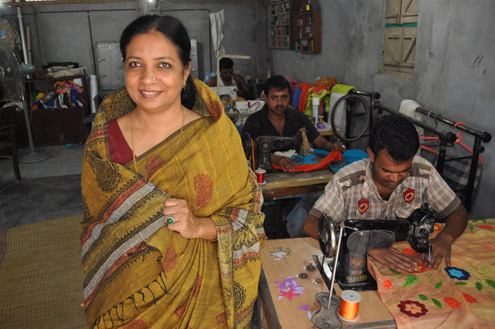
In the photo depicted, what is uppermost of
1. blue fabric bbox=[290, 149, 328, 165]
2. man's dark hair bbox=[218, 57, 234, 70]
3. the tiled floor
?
man's dark hair bbox=[218, 57, 234, 70]

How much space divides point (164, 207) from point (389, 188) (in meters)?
1.13

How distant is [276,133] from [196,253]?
7.60 feet

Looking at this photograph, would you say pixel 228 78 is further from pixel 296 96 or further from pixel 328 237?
pixel 328 237

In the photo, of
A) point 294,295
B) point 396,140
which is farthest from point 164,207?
point 396,140

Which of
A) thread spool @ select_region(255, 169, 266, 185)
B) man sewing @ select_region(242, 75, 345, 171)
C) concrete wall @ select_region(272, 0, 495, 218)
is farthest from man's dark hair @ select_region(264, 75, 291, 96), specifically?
concrete wall @ select_region(272, 0, 495, 218)

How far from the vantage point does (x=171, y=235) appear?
1395 millimetres

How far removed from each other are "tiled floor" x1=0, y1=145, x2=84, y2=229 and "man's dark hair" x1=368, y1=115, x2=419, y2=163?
12.1ft

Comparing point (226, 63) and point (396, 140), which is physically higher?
point (226, 63)

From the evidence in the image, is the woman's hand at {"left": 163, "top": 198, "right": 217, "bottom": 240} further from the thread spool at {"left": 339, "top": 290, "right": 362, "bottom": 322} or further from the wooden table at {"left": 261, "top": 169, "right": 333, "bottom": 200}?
the wooden table at {"left": 261, "top": 169, "right": 333, "bottom": 200}

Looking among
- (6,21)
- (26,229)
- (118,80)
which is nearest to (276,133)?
(26,229)

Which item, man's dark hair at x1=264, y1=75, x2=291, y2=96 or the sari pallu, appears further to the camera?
man's dark hair at x1=264, y1=75, x2=291, y2=96

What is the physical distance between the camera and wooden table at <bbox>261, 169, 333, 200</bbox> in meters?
2.82

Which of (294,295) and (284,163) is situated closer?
(294,295)

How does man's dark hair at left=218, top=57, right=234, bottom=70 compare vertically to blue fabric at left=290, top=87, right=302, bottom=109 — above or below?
above
